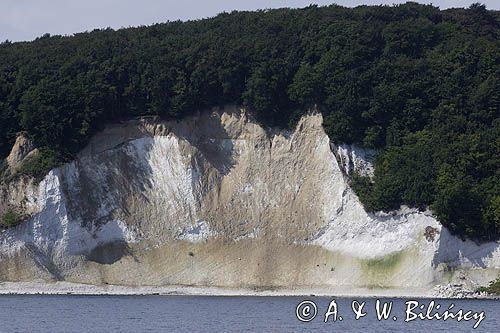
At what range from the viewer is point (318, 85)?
8212 cm

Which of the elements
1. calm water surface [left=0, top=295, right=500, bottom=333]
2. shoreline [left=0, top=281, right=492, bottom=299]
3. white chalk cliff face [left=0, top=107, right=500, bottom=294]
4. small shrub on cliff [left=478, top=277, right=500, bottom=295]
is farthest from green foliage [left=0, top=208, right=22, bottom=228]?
small shrub on cliff [left=478, top=277, right=500, bottom=295]

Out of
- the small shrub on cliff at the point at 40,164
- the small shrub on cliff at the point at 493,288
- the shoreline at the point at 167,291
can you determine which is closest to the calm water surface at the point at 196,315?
the shoreline at the point at 167,291

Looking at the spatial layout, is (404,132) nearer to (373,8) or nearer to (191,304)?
(373,8)

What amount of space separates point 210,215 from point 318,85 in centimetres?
1033

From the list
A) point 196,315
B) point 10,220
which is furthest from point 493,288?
point 10,220

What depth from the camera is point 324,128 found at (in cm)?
8188

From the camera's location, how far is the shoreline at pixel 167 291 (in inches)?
2958

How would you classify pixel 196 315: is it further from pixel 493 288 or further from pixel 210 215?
pixel 210 215

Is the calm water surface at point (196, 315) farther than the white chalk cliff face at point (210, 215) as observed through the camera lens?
No

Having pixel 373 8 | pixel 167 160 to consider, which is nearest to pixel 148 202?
pixel 167 160

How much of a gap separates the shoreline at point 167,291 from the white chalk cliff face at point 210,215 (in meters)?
0.61

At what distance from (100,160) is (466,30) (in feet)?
84.4

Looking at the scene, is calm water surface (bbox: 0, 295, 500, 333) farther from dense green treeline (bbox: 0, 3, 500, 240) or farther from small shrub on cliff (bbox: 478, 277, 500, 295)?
dense green treeline (bbox: 0, 3, 500, 240)

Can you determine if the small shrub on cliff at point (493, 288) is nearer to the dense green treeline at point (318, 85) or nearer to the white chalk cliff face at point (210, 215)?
the white chalk cliff face at point (210, 215)
